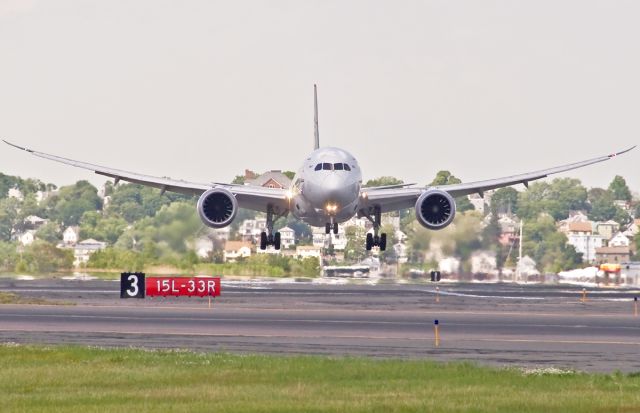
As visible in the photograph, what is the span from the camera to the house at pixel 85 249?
3958 inches

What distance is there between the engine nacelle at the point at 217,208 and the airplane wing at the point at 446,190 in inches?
267

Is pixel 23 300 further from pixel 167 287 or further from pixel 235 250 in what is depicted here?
pixel 235 250

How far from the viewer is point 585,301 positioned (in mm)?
72500

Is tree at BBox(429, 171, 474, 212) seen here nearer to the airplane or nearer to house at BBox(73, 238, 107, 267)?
house at BBox(73, 238, 107, 267)

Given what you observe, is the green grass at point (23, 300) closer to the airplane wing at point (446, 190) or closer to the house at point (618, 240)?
the airplane wing at point (446, 190)

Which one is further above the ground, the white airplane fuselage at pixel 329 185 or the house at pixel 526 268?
the white airplane fuselage at pixel 329 185

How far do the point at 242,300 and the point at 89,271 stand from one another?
30741mm

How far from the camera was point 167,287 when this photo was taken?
7619 centimetres

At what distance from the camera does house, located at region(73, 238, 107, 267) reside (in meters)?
101

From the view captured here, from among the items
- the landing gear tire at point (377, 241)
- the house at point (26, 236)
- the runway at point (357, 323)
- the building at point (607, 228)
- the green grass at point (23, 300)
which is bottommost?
the runway at point (357, 323)

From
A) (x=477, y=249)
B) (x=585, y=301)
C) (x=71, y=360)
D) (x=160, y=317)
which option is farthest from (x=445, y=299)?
(x=71, y=360)

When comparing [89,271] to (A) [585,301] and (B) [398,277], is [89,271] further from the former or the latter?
(A) [585,301]

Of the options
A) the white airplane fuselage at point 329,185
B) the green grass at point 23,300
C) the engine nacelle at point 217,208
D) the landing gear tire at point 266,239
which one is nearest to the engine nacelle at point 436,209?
the white airplane fuselage at point 329,185

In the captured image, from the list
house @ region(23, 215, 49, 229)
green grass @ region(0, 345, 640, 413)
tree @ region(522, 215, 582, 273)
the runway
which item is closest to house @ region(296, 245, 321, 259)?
tree @ region(522, 215, 582, 273)
